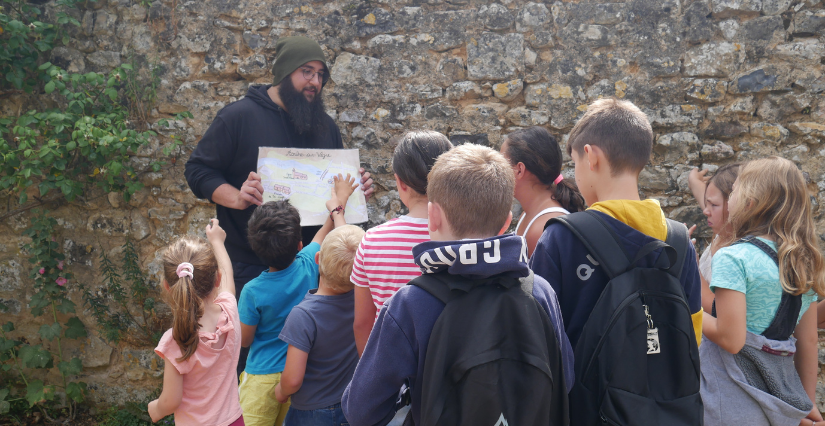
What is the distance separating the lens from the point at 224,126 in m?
2.93

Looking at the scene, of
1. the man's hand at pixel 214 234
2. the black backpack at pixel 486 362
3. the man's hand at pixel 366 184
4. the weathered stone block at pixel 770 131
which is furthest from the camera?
the weathered stone block at pixel 770 131

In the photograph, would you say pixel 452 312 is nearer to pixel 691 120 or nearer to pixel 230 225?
pixel 230 225

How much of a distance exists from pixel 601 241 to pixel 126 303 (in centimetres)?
336

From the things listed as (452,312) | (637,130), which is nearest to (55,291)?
(452,312)

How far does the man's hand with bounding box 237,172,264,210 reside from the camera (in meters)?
2.76

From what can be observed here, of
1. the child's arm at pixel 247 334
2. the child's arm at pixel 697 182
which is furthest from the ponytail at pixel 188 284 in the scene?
the child's arm at pixel 697 182

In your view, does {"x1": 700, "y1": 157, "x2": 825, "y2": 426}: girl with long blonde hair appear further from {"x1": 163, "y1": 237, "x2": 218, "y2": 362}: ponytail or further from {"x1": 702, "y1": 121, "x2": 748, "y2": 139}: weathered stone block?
{"x1": 163, "y1": 237, "x2": 218, "y2": 362}: ponytail

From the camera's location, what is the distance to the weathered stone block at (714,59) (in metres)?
A: 3.31

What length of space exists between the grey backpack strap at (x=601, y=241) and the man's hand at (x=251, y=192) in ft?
5.70

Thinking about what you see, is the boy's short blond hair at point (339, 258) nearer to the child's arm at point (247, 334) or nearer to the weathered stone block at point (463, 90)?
the child's arm at point (247, 334)

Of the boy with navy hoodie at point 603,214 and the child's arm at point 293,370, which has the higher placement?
the boy with navy hoodie at point 603,214

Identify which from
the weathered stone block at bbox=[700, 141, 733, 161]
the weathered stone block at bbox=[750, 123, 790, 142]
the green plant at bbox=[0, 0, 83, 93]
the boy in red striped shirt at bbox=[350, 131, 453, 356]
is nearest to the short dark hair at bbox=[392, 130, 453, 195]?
the boy in red striped shirt at bbox=[350, 131, 453, 356]

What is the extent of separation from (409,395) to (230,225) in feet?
5.98

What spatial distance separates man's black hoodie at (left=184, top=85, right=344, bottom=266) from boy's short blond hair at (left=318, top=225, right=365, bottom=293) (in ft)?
2.75
